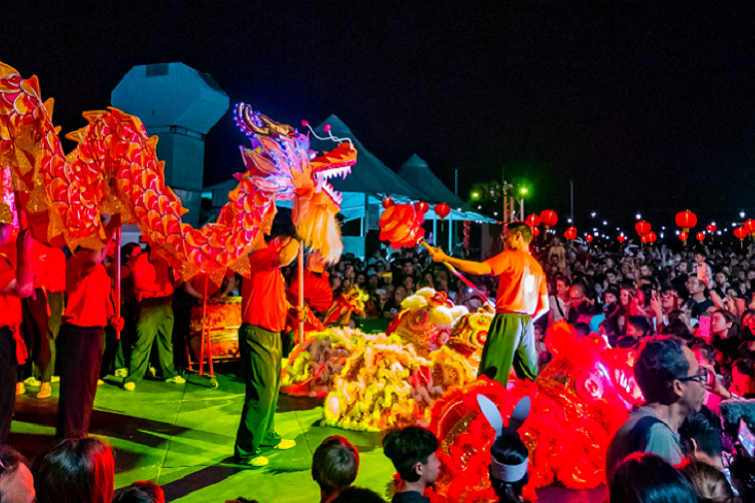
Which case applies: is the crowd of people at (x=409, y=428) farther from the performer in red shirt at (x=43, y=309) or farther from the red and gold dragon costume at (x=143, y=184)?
the red and gold dragon costume at (x=143, y=184)

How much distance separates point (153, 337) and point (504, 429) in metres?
6.14

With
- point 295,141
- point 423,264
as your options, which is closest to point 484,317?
point 295,141

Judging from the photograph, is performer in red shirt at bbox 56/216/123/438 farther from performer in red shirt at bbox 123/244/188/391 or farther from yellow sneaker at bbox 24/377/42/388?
yellow sneaker at bbox 24/377/42/388

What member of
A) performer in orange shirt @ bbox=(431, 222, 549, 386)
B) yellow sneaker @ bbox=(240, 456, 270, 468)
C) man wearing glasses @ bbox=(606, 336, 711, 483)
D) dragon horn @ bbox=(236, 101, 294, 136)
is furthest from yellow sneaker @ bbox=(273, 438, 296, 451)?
man wearing glasses @ bbox=(606, 336, 711, 483)

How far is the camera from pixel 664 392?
82.3 inches

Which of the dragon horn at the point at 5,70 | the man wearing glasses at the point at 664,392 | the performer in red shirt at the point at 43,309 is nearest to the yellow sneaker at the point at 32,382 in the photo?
the performer in red shirt at the point at 43,309

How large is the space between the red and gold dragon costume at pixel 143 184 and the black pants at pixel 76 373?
25.9 inches

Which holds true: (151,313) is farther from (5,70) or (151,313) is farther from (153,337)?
(5,70)

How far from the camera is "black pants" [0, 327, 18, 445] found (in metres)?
3.52

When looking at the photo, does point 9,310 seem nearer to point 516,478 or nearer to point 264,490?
point 264,490

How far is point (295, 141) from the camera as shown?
15.8ft

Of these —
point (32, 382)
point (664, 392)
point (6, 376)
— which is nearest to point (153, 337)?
point (32, 382)

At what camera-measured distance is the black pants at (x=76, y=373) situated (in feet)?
13.5

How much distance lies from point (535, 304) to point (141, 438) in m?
3.59
